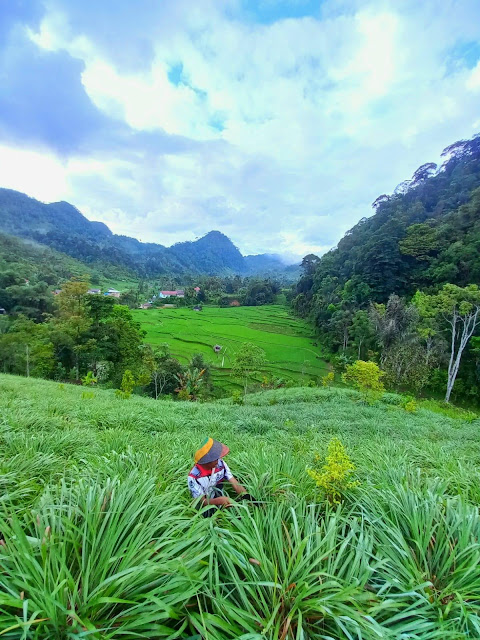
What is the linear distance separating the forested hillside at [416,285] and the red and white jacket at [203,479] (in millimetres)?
21630

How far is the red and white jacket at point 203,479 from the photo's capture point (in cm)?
251

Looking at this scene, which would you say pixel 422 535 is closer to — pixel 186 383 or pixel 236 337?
pixel 186 383

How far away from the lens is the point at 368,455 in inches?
157

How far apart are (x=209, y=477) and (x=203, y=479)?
63 millimetres

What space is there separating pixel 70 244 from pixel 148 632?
150 meters

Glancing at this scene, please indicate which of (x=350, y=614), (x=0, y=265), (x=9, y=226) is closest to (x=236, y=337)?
(x=350, y=614)

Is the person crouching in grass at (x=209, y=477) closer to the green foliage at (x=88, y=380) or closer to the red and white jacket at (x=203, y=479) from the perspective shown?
the red and white jacket at (x=203, y=479)

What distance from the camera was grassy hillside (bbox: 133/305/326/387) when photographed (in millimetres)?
30672

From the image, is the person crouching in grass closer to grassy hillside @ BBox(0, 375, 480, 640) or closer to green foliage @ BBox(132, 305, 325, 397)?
grassy hillside @ BBox(0, 375, 480, 640)

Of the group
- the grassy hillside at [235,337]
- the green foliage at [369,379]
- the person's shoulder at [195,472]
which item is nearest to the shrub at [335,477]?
the person's shoulder at [195,472]

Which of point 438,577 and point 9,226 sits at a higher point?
point 9,226

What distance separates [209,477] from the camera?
2625 mm

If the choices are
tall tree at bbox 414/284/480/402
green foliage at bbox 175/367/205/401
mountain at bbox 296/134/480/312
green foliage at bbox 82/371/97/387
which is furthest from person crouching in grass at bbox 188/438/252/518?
mountain at bbox 296/134/480/312

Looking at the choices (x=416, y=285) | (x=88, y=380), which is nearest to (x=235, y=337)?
(x=416, y=285)
